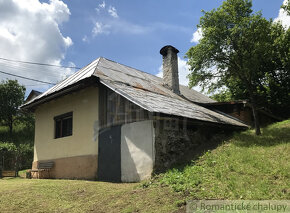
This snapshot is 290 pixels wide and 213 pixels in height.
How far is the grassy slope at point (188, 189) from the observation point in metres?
5.05

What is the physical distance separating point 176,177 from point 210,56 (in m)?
5.70

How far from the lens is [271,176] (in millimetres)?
5680

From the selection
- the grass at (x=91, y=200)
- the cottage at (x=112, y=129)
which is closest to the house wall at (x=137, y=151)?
the cottage at (x=112, y=129)

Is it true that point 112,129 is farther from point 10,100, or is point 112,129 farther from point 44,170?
point 10,100

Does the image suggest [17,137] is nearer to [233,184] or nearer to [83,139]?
[83,139]

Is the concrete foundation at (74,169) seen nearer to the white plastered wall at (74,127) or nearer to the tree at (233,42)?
the white plastered wall at (74,127)

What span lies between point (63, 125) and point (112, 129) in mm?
3913

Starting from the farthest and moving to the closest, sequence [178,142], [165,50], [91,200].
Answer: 1. [165,50]
2. [178,142]
3. [91,200]

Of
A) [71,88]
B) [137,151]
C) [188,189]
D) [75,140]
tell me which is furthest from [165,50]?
[188,189]

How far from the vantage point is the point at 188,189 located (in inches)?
216

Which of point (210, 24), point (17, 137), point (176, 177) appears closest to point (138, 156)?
point (176, 177)

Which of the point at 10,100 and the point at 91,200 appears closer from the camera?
the point at 91,200

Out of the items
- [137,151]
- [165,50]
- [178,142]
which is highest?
[165,50]

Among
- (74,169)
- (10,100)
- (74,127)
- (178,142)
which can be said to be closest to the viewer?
(178,142)
